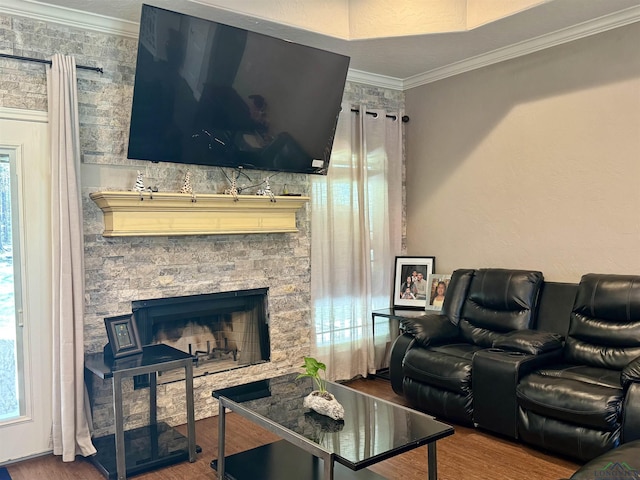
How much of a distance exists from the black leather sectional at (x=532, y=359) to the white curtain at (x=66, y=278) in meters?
2.20

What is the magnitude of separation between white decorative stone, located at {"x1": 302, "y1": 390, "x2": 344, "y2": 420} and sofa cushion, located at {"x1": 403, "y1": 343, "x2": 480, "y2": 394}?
1.17m

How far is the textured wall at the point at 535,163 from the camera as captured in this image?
3680mm

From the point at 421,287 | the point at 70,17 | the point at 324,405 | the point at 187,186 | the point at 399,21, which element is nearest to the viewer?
the point at 324,405

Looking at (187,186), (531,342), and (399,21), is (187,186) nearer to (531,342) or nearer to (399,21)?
(399,21)

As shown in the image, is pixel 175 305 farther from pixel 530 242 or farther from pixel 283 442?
pixel 530 242

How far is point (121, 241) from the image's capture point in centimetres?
360

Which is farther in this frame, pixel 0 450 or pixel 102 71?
pixel 102 71

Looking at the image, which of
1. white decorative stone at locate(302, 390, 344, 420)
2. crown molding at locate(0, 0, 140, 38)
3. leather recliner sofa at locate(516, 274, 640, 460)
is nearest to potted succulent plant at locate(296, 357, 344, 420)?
white decorative stone at locate(302, 390, 344, 420)

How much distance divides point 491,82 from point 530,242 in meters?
1.32

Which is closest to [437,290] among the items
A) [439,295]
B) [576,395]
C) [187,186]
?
[439,295]

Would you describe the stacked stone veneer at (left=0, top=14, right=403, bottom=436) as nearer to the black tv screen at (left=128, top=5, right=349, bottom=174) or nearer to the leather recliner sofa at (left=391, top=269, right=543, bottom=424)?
the black tv screen at (left=128, top=5, right=349, bottom=174)

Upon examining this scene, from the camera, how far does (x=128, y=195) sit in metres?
3.38

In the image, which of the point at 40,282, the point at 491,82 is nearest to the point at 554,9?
the point at 491,82

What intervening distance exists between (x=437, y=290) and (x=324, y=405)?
2325 mm
